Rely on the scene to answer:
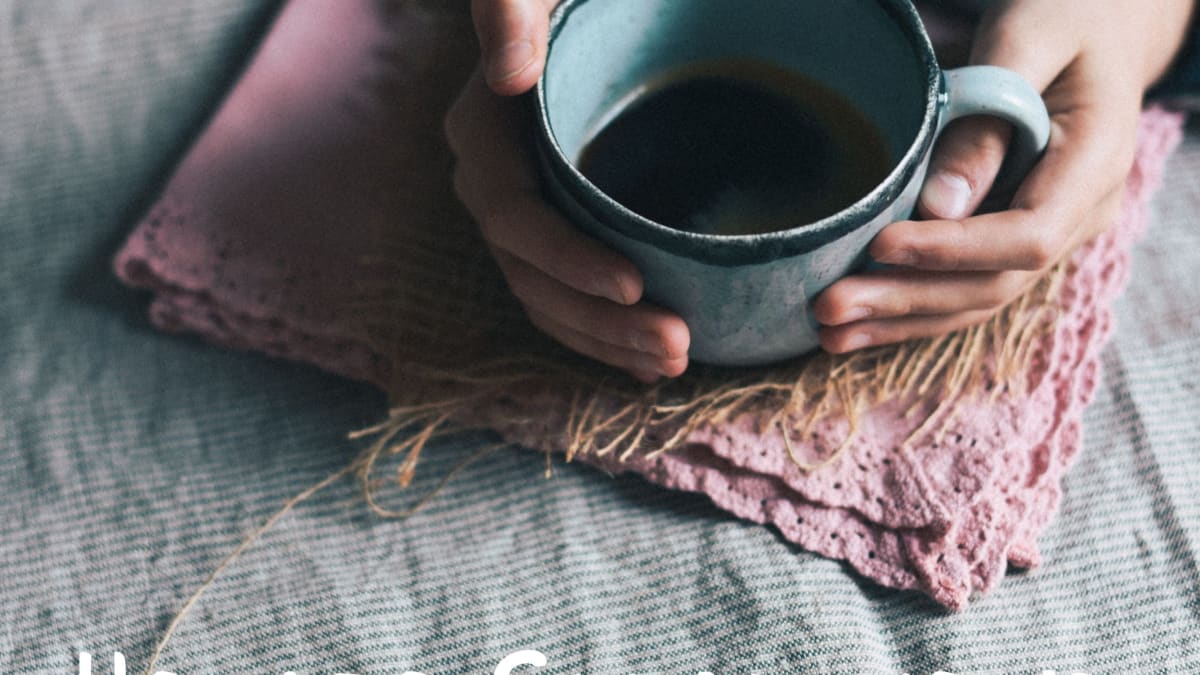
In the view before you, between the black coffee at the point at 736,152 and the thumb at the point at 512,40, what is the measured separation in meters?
0.08

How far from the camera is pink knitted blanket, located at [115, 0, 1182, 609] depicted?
477 millimetres

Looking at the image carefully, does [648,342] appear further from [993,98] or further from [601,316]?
[993,98]

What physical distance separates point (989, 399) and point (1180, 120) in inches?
8.7

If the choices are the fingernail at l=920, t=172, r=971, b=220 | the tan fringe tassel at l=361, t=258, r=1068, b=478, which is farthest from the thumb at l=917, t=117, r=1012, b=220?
the tan fringe tassel at l=361, t=258, r=1068, b=478

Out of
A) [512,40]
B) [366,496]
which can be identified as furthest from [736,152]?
[366,496]

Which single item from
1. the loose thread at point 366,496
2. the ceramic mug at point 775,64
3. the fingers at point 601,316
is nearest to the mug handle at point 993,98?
the ceramic mug at point 775,64

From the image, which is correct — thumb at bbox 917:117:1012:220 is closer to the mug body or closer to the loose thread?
the mug body

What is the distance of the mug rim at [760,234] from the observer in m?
0.37

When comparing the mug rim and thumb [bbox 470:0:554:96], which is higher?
thumb [bbox 470:0:554:96]

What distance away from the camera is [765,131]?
47 centimetres

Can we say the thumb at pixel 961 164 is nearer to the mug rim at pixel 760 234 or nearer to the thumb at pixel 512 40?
the mug rim at pixel 760 234

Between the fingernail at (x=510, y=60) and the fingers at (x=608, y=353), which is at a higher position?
the fingernail at (x=510, y=60)

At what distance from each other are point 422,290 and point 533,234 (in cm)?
13

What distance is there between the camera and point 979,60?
478 mm
